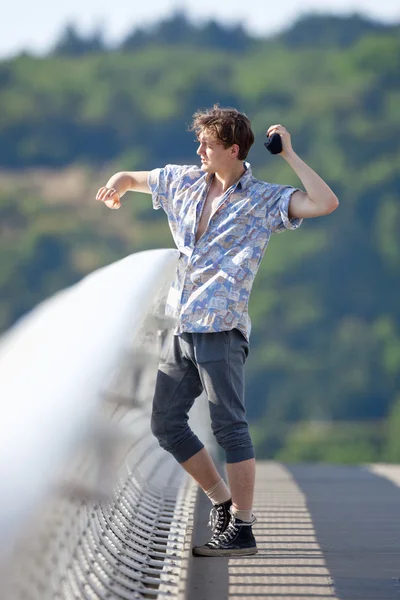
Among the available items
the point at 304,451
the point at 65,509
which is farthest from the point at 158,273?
the point at 304,451

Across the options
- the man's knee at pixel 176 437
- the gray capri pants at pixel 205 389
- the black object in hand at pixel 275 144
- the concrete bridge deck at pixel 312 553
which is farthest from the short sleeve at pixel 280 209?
the concrete bridge deck at pixel 312 553

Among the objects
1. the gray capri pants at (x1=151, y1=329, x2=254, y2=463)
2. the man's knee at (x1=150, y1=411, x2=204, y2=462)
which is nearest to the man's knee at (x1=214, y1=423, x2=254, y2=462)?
the gray capri pants at (x1=151, y1=329, x2=254, y2=463)

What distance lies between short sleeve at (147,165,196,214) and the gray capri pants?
1.16 ft

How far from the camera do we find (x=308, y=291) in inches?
2253

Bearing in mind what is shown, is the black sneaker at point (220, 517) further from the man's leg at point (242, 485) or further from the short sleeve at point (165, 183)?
the short sleeve at point (165, 183)

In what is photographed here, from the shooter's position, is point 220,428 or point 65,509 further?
point 220,428

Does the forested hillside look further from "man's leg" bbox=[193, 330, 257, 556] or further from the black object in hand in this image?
the black object in hand

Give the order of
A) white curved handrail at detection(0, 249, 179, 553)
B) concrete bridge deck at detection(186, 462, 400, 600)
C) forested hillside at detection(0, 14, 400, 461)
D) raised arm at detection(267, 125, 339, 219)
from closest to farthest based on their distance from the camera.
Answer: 1. white curved handrail at detection(0, 249, 179, 553)
2. concrete bridge deck at detection(186, 462, 400, 600)
3. raised arm at detection(267, 125, 339, 219)
4. forested hillside at detection(0, 14, 400, 461)

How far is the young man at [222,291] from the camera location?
10.6 feet

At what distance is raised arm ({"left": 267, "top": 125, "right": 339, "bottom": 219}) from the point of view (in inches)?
122

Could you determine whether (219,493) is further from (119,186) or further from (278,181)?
(278,181)

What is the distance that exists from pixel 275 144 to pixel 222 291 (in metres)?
0.36

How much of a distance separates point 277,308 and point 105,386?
54.4 metres

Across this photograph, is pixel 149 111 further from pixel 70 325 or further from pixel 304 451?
pixel 70 325
